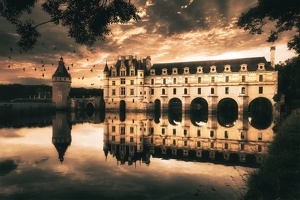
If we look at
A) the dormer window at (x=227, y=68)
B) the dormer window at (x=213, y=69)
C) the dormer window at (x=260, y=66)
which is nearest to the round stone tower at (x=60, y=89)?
the dormer window at (x=213, y=69)

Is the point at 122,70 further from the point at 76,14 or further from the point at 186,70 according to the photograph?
the point at 76,14

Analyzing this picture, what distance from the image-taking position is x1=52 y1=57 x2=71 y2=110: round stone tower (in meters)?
70.0

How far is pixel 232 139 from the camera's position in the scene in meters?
23.2

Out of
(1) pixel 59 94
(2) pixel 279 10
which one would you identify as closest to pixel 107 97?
(1) pixel 59 94

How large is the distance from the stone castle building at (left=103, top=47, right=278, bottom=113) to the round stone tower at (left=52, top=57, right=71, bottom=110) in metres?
16.8

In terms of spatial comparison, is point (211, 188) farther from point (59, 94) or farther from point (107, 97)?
point (59, 94)

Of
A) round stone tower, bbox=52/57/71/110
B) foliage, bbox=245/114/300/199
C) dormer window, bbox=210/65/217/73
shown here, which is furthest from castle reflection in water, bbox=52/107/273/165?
round stone tower, bbox=52/57/71/110

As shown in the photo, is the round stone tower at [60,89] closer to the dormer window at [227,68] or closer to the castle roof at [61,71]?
the castle roof at [61,71]

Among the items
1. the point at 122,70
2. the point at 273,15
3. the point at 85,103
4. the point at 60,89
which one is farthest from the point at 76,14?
the point at 60,89

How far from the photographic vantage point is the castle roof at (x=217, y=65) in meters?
49.3

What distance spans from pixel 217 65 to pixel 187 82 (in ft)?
25.3

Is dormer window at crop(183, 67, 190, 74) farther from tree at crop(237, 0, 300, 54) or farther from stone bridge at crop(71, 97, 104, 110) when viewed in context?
tree at crop(237, 0, 300, 54)

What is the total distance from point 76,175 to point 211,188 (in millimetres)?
6782

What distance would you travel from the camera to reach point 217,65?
52.9 m
